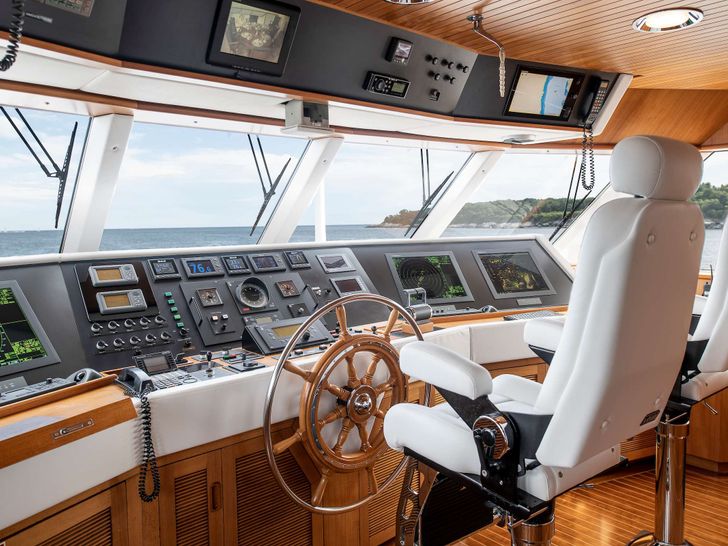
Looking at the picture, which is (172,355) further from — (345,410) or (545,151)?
(545,151)

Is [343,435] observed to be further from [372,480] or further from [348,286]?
[348,286]

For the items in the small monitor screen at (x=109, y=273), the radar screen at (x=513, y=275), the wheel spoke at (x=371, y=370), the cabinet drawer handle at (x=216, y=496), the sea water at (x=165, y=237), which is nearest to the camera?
the cabinet drawer handle at (x=216, y=496)

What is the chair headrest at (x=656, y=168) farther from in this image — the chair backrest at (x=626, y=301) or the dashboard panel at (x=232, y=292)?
the dashboard panel at (x=232, y=292)

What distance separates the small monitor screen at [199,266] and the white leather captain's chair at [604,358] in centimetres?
119

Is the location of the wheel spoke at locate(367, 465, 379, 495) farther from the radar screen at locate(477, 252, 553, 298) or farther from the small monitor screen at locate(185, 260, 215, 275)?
the radar screen at locate(477, 252, 553, 298)

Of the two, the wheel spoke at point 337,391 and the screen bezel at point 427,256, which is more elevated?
the screen bezel at point 427,256

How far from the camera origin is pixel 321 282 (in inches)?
104

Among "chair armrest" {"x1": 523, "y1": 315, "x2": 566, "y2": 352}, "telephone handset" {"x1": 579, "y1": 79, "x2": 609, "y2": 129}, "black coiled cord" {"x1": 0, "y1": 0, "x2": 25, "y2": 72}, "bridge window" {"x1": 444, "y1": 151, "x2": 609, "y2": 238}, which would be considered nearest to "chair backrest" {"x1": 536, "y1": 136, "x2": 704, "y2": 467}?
"chair armrest" {"x1": 523, "y1": 315, "x2": 566, "y2": 352}

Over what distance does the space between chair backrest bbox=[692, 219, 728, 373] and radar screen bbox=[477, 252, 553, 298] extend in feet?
4.16

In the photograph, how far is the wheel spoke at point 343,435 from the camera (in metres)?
1.80

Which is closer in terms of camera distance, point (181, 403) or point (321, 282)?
point (181, 403)

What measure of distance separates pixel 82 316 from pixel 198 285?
1.50ft

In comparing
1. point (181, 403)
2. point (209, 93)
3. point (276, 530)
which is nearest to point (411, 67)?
point (209, 93)

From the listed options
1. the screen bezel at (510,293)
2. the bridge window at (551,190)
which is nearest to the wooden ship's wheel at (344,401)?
the screen bezel at (510,293)
